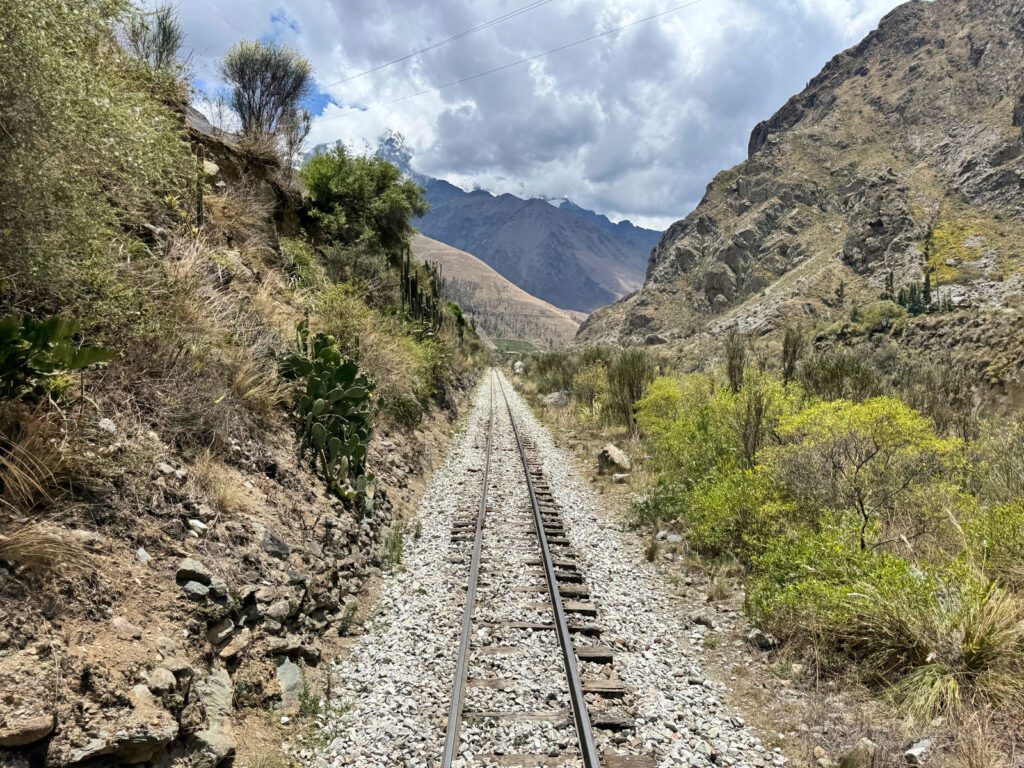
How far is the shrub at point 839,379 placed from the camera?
37.3 feet

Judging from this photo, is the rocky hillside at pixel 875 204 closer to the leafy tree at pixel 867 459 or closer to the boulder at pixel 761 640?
the leafy tree at pixel 867 459

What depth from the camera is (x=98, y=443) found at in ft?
14.0

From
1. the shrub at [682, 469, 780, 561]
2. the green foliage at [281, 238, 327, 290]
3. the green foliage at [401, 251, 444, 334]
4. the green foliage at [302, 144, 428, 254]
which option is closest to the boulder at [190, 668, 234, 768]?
the shrub at [682, 469, 780, 561]

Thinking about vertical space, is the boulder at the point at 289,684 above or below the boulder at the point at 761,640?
above

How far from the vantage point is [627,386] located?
17.1 m

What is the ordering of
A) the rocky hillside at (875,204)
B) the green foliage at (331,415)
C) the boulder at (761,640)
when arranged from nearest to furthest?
1. the boulder at (761,640)
2. the green foliage at (331,415)
3. the rocky hillside at (875,204)

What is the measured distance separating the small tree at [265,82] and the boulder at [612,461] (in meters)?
14.8

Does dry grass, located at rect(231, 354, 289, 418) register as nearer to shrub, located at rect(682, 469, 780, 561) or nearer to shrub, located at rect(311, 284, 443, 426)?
shrub, located at rect(311, 284, 443, 426)

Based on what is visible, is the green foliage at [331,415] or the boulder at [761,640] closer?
the boulder at [761,640]

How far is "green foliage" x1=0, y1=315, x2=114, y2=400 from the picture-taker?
3.65 metres

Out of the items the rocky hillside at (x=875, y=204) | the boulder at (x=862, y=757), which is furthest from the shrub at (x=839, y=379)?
the rocky hillside at (x=875, y=204)

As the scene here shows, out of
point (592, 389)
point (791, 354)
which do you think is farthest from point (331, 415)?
point (592, 389)

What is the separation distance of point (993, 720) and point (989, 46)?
140 m

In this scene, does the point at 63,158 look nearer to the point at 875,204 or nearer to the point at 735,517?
the point at 735,517
